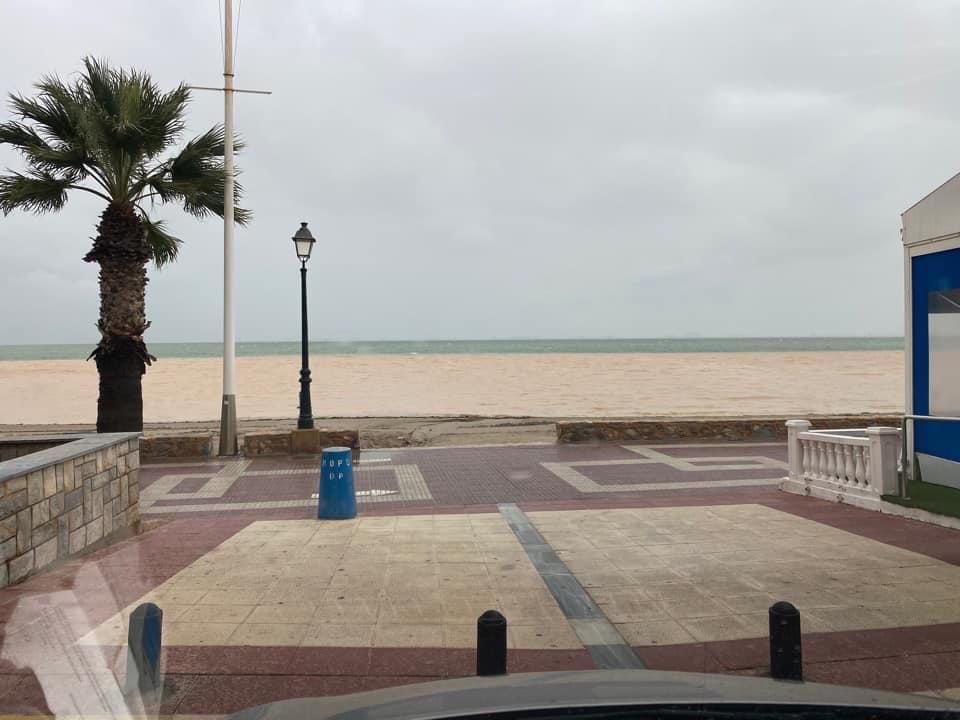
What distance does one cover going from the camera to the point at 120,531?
303 inches

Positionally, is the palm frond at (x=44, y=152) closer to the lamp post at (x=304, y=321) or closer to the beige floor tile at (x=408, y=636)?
the lamp post at (x=304, y=321)

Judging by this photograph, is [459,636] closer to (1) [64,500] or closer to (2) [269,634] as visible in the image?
Answer: (2) [269,634]

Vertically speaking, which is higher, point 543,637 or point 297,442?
point 297,442

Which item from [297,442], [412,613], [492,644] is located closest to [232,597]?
[412,613]

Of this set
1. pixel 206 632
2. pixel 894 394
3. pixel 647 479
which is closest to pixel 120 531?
pixel 206 632

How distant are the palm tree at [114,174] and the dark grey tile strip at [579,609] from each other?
9.32m

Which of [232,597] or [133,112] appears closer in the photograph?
[232,597]

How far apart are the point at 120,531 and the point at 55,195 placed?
27.8 feet

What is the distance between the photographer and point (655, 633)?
487 cm

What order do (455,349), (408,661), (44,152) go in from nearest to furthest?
(408,661) → (44,152) → (455,349)

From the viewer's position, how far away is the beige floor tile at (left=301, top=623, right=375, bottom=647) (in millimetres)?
4711

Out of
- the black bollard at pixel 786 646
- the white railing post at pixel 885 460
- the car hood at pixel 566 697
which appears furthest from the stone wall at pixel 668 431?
the car hood at pixel 566 697

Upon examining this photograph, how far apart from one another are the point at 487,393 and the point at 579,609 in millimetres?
25955

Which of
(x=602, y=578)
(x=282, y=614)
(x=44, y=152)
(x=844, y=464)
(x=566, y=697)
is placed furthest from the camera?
(x=44, y=152)
